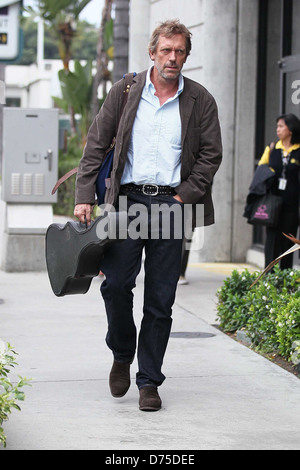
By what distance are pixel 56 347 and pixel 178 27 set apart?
8.58 feet

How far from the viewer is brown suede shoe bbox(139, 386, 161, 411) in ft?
17.0

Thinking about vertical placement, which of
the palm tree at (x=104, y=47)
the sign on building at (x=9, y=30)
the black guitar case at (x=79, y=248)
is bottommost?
the black guitar case at (x=79, y=248)

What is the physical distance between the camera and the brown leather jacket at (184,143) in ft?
17.1

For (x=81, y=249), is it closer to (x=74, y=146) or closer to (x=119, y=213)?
(x=119, y=213)

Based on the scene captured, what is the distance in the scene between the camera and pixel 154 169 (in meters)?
5.21

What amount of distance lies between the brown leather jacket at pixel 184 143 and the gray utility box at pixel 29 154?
5500 millimetres

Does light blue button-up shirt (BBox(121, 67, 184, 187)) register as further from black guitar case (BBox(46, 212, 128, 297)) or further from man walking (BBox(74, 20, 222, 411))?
black guitar case (BBox(46, 212, 128, 297))

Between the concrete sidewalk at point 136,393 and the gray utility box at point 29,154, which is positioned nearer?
the concrete sidewalk at point 136,393

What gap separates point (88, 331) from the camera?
749 centimetres

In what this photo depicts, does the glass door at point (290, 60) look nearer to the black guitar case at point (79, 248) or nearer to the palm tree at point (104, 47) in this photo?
the black guitar case at point (79, 248)

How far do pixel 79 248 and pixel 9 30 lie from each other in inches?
125

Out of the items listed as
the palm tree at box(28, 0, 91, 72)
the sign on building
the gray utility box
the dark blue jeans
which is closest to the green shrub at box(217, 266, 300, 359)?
the dark blue jeans

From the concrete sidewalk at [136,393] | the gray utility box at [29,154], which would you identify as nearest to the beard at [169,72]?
the concrete sidewalk at [136,393]

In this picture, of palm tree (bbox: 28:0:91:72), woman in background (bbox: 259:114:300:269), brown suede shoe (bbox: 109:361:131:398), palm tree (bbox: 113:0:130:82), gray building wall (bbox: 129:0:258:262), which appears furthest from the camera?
palm tree (bbox: 28:0:91:72)
